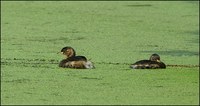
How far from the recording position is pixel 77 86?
7.23 metres

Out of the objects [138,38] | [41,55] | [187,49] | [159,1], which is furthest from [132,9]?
[41,55]

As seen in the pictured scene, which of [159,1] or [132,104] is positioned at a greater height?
[159,1]

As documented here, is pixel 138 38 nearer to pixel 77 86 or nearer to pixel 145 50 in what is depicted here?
pixel 145 50

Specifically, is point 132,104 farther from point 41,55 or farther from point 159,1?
point 159,1

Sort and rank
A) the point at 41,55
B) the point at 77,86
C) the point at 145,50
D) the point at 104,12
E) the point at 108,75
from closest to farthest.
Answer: the point at 77,86 → the point at 108,75 → the point at 41,55 → the point at 145,50 → the point at 104,12

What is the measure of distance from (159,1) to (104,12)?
2.76 meters

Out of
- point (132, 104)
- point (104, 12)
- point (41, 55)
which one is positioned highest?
point (104, 12)

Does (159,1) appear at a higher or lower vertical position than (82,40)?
higher

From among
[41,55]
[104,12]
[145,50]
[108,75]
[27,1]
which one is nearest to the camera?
[108,75]

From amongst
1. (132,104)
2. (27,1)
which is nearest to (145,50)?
(132,104)

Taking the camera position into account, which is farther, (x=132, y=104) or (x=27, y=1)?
(x=27, y=1)

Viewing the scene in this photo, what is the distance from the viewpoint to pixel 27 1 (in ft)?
54.1

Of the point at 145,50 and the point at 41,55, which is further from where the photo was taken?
the point at 145,50

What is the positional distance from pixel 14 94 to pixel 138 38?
4.84 m
